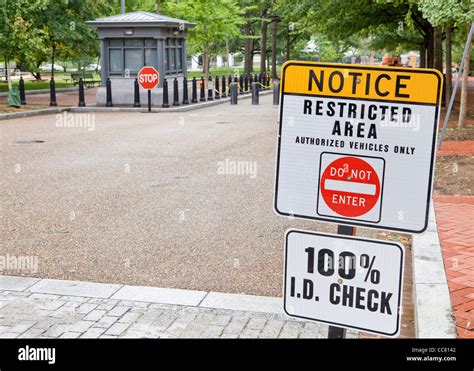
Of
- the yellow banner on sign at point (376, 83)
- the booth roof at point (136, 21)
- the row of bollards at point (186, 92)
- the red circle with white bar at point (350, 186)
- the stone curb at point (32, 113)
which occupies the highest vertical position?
the booth roof at point (136, 21)

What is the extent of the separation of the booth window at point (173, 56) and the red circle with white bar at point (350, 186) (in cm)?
2518

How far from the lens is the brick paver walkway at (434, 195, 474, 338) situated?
16.3ft

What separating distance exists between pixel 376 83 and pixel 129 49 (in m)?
25.2

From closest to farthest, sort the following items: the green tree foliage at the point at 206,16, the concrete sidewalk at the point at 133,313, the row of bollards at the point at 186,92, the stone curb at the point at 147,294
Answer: the concrete sidewalk at the point at 133,313 → the stone curb at the point at 147,294 → the row of bollards at the point at 186,92 → the green tree foliage at the point at 206,16

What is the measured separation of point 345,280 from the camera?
2.91 meters

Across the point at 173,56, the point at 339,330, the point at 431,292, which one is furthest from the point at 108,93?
the point at 339,330

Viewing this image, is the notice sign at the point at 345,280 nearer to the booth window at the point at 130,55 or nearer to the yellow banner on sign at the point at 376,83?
the yellow banner on sign at the point at 376,83

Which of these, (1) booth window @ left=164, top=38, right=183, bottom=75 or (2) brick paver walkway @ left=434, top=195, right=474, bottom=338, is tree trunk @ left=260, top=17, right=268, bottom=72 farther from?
(2) brick paver walkway @ left=434, top=195, right=474, bottom=338

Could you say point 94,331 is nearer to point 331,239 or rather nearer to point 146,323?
point 146,323

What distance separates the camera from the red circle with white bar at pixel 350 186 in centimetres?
289

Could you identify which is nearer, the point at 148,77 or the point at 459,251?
the point at 459,251

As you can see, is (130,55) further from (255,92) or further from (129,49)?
(255,92)

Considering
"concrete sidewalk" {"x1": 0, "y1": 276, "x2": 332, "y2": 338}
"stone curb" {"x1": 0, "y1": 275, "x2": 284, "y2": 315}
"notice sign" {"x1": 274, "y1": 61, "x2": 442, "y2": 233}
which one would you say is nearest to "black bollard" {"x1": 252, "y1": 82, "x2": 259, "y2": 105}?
"stone curb" {"x1": 0, "y1": 275, "x2": 284, "y2": 315}

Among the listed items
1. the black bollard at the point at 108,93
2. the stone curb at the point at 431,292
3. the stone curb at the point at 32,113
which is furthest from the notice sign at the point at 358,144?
the black bollard at the point at 108,93
